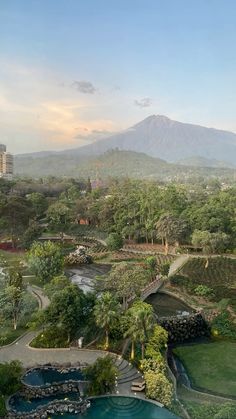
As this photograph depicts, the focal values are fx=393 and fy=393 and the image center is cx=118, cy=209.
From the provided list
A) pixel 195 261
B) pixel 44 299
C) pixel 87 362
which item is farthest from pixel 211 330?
pixel 195 261

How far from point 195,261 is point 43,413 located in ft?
97.9

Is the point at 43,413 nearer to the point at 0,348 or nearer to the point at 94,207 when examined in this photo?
the point at 0,348

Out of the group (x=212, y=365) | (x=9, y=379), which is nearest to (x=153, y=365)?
(x=212, y=365)

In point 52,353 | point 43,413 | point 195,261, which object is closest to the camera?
point 43,413

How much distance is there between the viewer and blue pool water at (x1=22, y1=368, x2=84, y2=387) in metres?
20.4

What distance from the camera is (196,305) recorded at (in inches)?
1294

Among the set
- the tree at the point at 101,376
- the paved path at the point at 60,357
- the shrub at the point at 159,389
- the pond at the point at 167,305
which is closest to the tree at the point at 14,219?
the pond at the point at 167,305

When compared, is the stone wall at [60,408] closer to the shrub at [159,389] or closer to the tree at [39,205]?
the shrub at [159,389]

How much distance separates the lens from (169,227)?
1943 inches

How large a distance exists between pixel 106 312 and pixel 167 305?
39.6ft

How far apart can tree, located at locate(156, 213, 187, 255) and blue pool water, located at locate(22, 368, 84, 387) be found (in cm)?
3006

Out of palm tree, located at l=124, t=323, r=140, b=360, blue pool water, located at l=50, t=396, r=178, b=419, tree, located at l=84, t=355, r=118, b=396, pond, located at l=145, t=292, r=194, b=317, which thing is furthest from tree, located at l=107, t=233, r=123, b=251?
blue pool water, located at l=50, t=396, r=178, b=419

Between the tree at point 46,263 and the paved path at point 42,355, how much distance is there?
9.39 m

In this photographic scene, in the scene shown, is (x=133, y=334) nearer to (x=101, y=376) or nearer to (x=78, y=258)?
(x=101, y=376)
